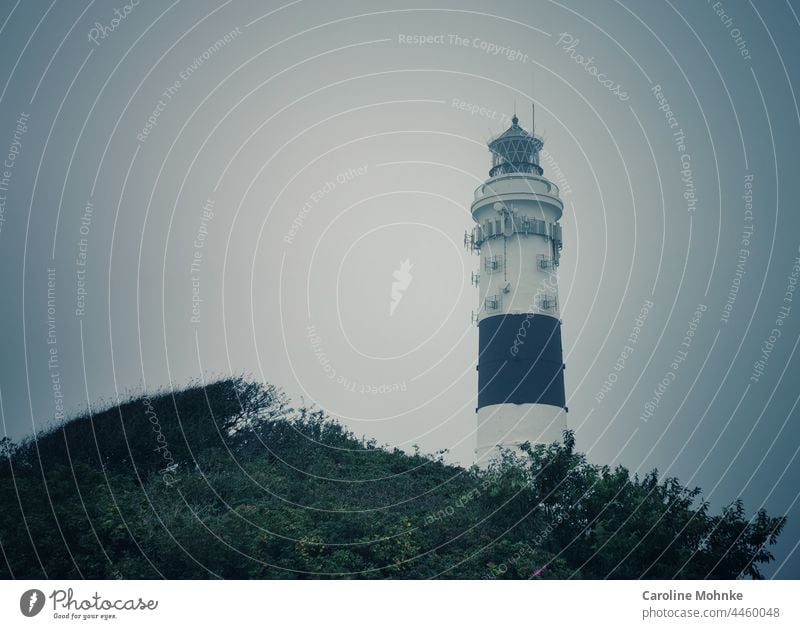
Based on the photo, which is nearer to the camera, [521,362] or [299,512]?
[299,512]

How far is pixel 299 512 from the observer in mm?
28391

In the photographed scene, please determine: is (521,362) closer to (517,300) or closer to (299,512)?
(517,300)

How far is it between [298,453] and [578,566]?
11.8 meters

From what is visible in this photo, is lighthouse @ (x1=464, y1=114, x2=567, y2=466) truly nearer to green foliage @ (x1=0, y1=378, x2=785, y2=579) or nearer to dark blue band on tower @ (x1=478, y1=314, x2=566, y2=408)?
dark blue band on tower @ (x1=478, y1=314, x2=566, y2=408)
